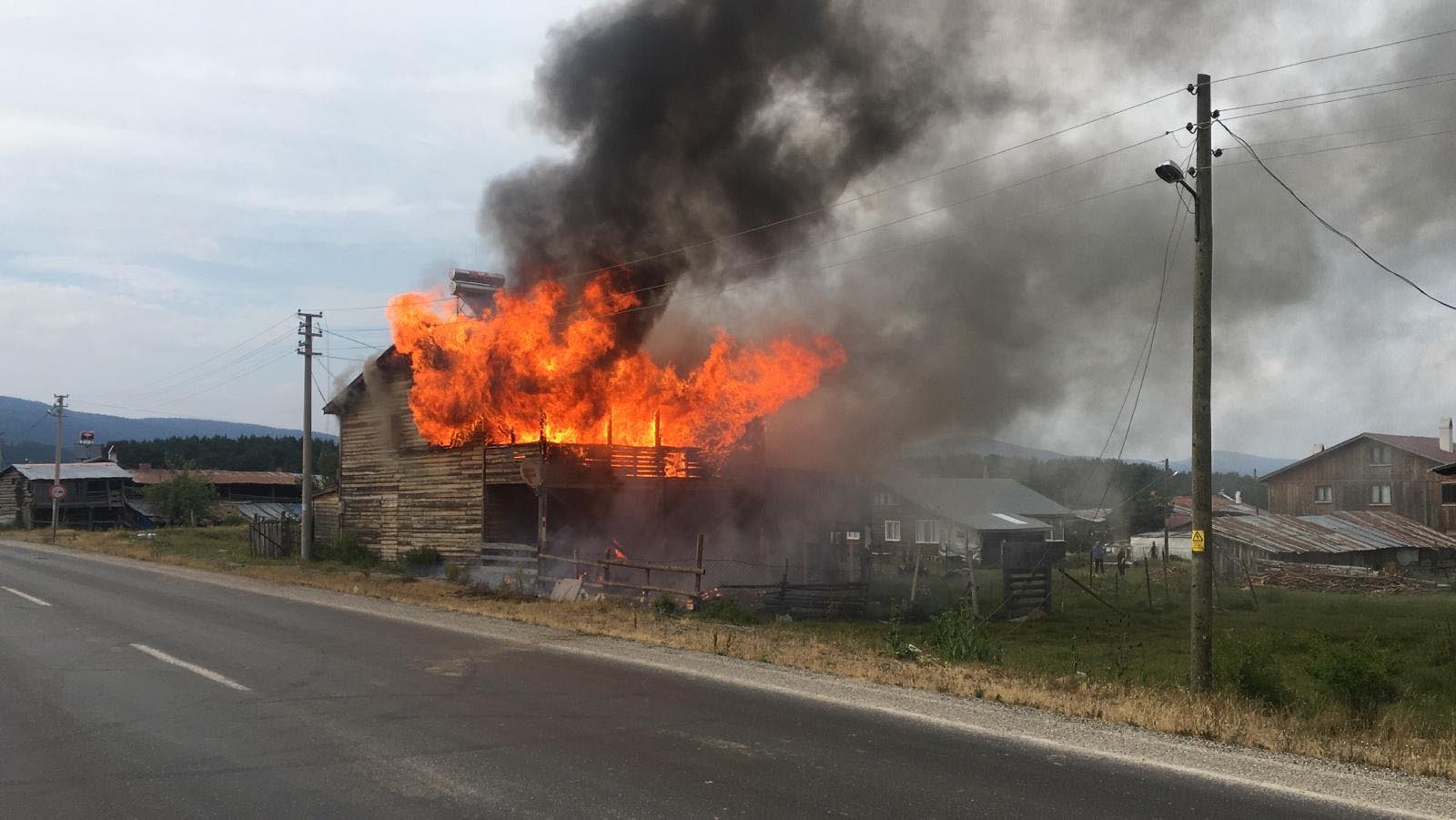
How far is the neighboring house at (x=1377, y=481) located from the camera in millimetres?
51594

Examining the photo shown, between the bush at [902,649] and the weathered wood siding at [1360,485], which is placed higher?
the weathered wood siding at [1360,485]

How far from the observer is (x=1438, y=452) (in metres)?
53.0

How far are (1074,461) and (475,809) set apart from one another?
104 meters

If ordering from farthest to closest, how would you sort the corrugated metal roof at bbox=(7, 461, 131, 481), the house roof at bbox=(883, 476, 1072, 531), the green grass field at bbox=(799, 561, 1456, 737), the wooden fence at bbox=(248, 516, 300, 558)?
the corrugated metal roof at bbox=(7, 461, 131, 481)
the house roof at bbox=(883, 476, 1072, 531)
the wooden fence at bbox=(248, 516, 300, 558)
the green grass field at bbox=(799, 561, 1456, 737)

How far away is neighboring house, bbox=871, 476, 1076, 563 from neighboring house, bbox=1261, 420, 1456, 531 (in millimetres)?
12970

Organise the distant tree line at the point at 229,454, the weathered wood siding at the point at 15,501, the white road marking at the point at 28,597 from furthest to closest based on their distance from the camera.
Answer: the distant tree line at the point at 229,454 → the weathered wood siding at the point at 15,501 → the white road marking at the point at 28,597

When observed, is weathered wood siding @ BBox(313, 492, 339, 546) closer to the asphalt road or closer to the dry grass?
the dry grass

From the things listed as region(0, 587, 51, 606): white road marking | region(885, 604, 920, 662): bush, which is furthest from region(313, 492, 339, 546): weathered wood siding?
region(885, 604, 920, 662): bush

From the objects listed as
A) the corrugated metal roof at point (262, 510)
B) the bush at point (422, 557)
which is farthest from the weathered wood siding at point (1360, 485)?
the corrugated metal roof at point (262, 510)

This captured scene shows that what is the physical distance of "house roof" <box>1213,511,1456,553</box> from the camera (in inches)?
1721

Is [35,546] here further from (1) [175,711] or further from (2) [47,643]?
(1) [175,711]

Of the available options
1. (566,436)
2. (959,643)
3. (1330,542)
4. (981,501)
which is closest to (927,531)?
(981,501)

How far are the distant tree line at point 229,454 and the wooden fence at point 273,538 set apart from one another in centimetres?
7163

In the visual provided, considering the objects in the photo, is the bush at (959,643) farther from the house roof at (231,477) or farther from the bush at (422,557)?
the house roof at (231,477)
